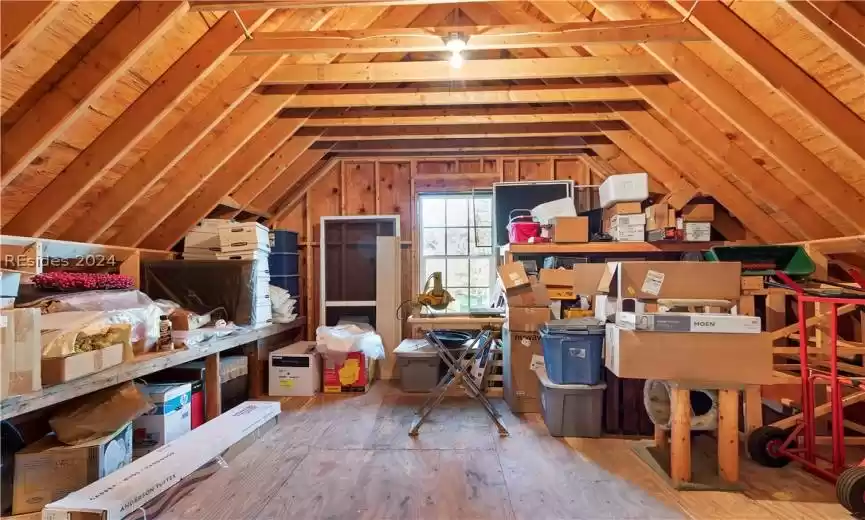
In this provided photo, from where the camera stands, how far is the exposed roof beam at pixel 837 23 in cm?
198

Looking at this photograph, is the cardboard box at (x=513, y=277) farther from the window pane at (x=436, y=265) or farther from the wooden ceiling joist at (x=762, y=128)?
the wooden ceiling joist at (x=762, y=128)

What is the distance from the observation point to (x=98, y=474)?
89.1 inches

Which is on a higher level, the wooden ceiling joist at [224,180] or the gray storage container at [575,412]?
the wooden ceiling joist at [224,180]

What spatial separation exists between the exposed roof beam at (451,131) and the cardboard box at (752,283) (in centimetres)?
199

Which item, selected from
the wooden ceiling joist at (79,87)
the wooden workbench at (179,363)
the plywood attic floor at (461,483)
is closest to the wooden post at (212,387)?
the wooden workbench at (179,363)

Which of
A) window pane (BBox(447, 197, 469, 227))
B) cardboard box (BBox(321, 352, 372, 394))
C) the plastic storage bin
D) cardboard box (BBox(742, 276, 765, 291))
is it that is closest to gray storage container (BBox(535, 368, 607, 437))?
the plastic storage bin

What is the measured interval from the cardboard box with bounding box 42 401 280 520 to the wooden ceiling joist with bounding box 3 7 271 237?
166 centimetres

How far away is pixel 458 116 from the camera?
407 cm

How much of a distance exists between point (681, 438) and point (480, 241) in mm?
3047

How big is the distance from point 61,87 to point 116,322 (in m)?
1.28

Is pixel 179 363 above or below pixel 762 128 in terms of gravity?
below

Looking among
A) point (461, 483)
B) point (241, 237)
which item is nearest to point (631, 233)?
point (461, 483)

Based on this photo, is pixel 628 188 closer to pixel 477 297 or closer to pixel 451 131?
pixel 451 131

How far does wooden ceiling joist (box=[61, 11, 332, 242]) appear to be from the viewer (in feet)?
9.91
